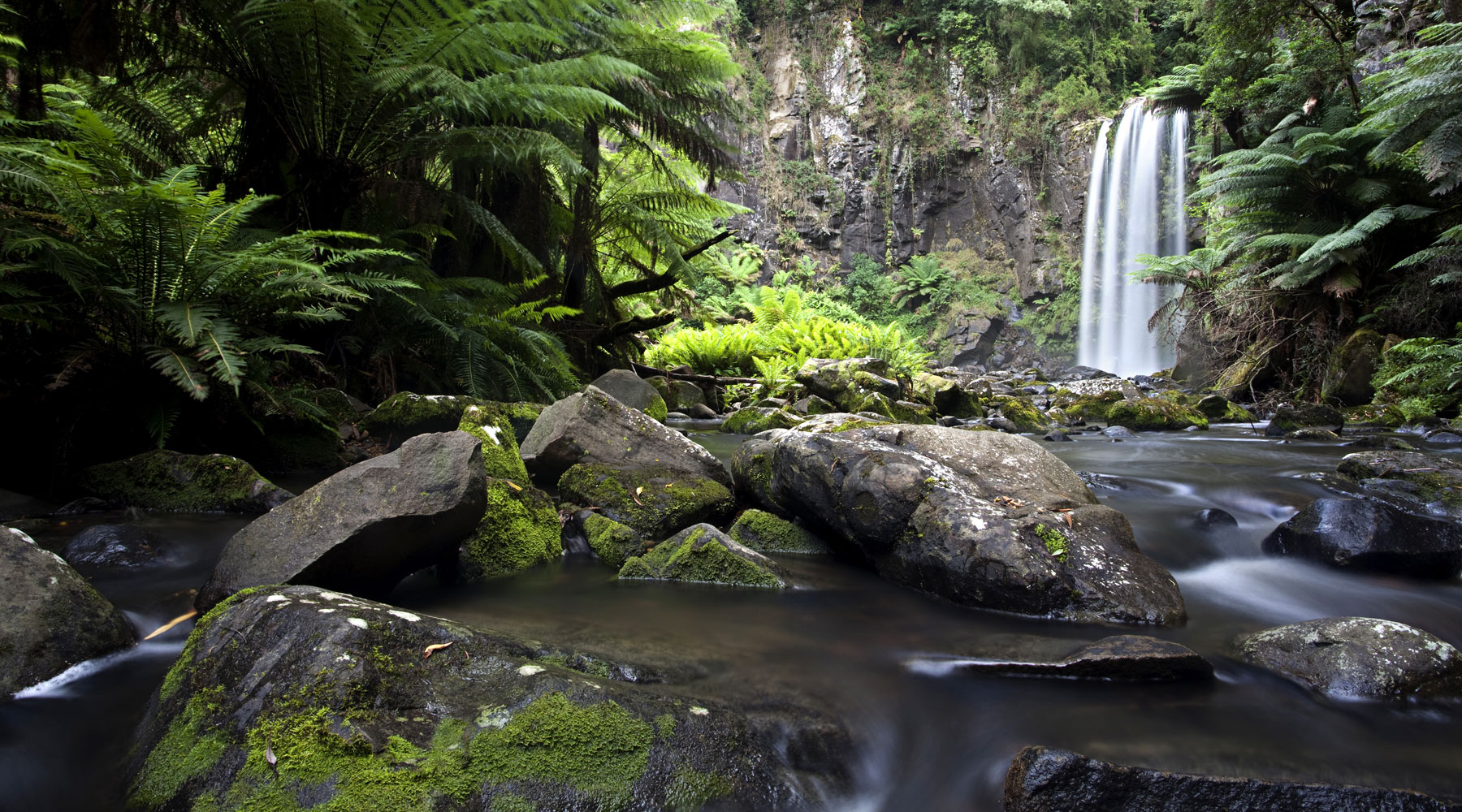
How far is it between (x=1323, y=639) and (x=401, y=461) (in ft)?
9.34

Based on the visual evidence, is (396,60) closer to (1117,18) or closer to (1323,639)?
(1323,639)

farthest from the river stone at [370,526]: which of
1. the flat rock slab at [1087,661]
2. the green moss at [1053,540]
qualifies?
the green moss at [1053,540]

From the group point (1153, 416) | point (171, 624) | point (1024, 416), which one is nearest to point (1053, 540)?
point (171, 624)

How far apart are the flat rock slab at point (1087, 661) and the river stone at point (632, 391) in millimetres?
4410

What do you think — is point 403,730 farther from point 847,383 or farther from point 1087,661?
point 847,383

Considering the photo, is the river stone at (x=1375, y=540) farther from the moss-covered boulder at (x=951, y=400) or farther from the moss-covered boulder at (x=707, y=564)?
the moss-covered boulder at (x=951, y=400)

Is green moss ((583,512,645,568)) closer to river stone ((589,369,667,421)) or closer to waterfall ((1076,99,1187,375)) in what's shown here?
river stone ((589,369,667,421))

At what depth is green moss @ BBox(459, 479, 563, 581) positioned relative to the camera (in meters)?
2.49

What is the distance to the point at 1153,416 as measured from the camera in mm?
7734

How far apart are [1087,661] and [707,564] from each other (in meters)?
1.29

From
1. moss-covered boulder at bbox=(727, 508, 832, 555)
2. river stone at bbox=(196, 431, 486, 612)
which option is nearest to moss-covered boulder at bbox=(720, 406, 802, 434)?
moss-covered boulder at bbox=(727, 508, 832, 555)

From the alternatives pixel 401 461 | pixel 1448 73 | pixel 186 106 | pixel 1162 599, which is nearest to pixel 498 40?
pixel 186 106

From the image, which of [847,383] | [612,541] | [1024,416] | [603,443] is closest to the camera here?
[612,541]

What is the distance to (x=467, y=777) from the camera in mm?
1190
